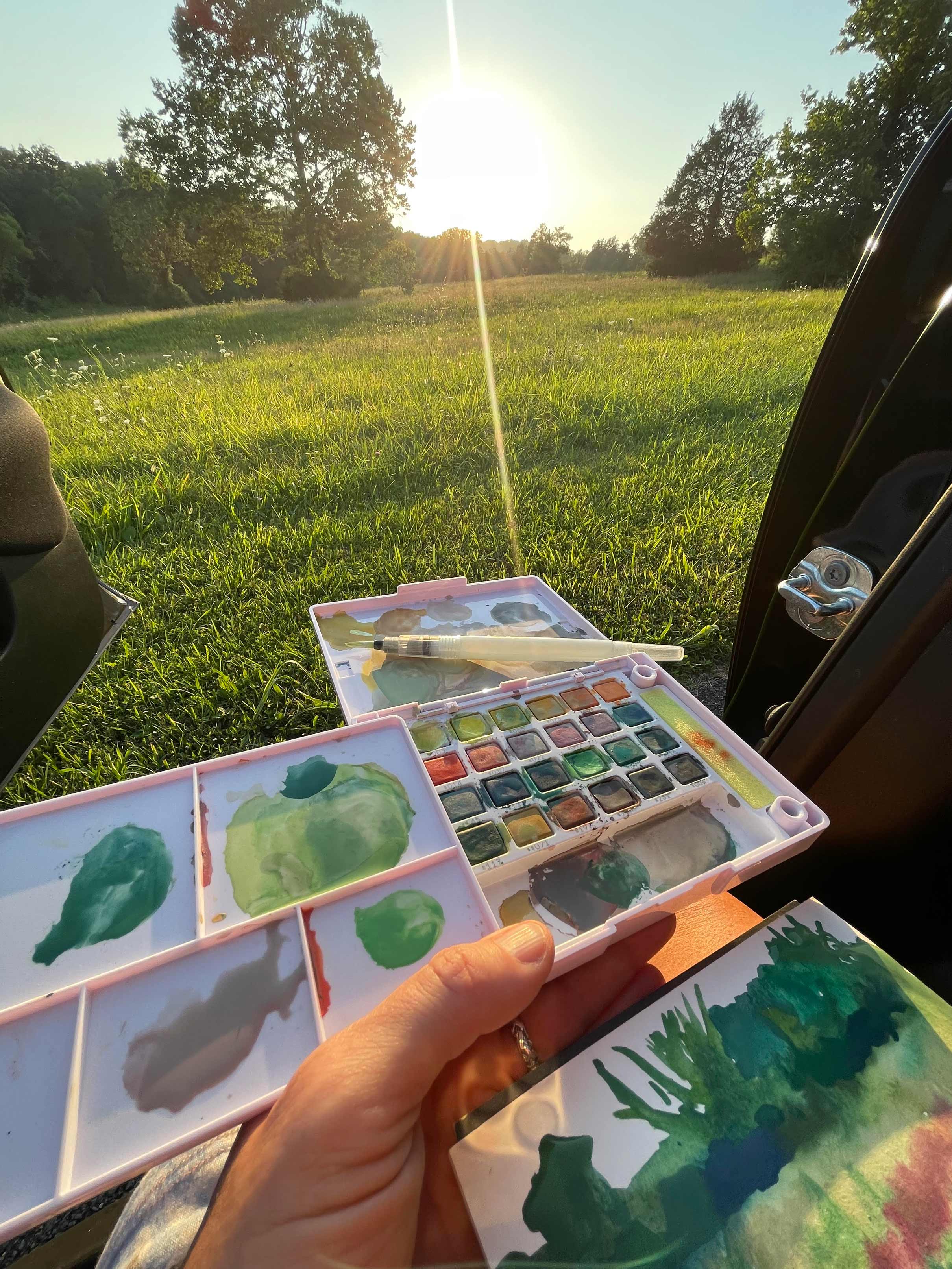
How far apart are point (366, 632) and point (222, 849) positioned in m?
0.67

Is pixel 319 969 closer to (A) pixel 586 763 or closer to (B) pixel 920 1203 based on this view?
(A) pixel 586 763

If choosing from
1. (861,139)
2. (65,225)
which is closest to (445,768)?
(861,139)

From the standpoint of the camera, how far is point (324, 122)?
17.3 metres

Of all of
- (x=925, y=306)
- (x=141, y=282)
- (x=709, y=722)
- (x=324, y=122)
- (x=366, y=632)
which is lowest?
(x=141, y=282)

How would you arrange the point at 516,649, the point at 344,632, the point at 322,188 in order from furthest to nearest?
the point at 322,188 < the point at 344,632 < the point at 516,649

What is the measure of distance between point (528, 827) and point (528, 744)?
166 millimetres

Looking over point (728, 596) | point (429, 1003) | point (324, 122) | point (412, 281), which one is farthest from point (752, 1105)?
point (324, 122)

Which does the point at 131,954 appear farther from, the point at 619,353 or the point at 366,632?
the point at 619,353

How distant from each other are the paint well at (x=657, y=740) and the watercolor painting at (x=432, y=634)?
0.93 feet

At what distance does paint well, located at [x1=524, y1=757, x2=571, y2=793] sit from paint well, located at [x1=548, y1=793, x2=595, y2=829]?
24mm

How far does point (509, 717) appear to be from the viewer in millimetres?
1076

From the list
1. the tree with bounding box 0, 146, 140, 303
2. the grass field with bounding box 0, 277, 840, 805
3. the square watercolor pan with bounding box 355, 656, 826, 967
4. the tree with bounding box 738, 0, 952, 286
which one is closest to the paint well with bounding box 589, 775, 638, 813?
the square watercolor pan with bounding box 355, 656, 826, 967

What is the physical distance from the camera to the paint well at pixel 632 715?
1.07 meters

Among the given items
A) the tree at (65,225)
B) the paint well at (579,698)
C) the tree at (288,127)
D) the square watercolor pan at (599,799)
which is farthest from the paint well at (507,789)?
the tree at (65,225)
